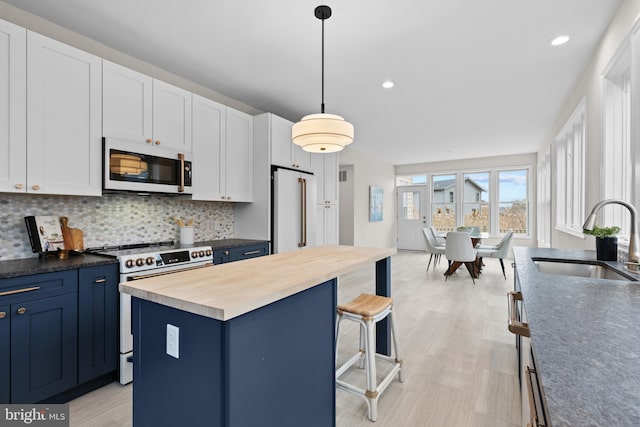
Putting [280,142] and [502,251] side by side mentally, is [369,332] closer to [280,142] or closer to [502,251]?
[280,142]

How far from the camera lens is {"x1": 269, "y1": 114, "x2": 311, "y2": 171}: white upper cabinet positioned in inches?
148

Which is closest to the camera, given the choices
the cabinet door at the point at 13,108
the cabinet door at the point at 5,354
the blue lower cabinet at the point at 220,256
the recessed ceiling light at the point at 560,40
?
the cabinet door at the point at 5,354

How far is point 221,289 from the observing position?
1.26 m

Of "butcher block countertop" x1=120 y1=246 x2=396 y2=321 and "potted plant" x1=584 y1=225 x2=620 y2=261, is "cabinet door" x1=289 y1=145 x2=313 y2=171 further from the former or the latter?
"potted plant" x1=584 y1=225 x2=620 y2=261

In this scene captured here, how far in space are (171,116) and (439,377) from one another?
10.4 ft

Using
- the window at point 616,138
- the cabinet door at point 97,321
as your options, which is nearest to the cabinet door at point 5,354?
the cabinet door at point 97,321

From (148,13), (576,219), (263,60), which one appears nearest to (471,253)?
(576,219)

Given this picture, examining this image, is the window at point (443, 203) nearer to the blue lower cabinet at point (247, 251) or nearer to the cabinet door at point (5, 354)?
the blue lower cabinet at point (247, 251)

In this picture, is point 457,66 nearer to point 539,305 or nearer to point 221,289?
point 539,305

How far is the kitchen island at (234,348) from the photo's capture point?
1.13m

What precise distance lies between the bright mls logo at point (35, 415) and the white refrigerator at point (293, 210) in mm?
2235

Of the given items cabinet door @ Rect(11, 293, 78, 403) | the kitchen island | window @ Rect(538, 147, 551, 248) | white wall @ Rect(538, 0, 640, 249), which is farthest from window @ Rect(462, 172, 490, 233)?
cabinet door @ Rect(11, 293, 78, 403)

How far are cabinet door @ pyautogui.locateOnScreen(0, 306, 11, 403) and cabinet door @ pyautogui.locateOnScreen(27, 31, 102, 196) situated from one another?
0.83 meters

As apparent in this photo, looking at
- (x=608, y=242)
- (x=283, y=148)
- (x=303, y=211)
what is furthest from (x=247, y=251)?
(x=608, y=242)
